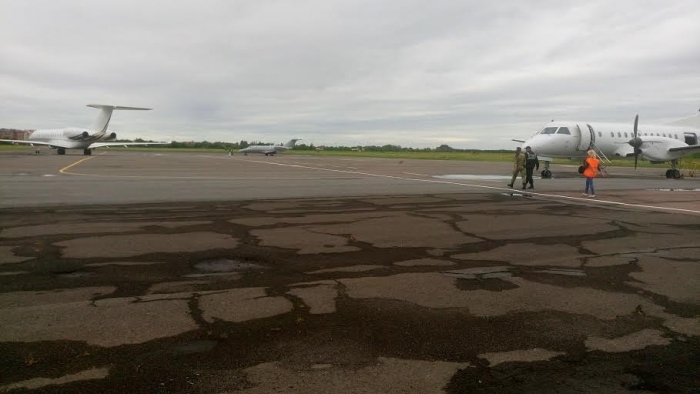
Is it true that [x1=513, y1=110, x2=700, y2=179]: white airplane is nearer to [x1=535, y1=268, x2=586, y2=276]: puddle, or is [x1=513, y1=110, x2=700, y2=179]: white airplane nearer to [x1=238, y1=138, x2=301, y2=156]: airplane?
[x1=535, y1=268, x2=586, y2=276]: puddle

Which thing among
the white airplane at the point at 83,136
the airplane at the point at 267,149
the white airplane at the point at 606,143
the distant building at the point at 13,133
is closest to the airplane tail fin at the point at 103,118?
the white airplane at the point at 83,136

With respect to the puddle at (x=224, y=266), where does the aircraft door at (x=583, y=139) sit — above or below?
above

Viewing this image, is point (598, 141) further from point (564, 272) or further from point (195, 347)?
point (195, 347)

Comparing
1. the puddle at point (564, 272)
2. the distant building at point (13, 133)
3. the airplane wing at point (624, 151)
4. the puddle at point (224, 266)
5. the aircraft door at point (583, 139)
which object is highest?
the distant building at point (13, 133)

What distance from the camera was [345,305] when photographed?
5.23 m

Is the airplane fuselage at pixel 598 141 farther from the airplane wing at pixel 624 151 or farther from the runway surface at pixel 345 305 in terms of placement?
the runway surface at pixel 345 305

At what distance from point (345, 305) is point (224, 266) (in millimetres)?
2336

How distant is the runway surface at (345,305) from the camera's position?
3.67 m

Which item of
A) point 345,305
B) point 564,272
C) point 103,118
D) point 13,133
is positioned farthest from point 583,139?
point 13,133

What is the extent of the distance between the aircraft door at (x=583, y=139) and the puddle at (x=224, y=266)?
2737 cm

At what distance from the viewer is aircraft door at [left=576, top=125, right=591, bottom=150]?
1165 inches

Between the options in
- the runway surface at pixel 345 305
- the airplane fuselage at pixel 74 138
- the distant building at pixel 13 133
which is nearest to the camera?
the runway surface at pixel 345 305

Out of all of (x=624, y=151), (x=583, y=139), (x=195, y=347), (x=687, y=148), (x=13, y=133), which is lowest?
(x=195, y=347)

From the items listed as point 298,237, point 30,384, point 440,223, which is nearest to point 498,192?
point 440,223
